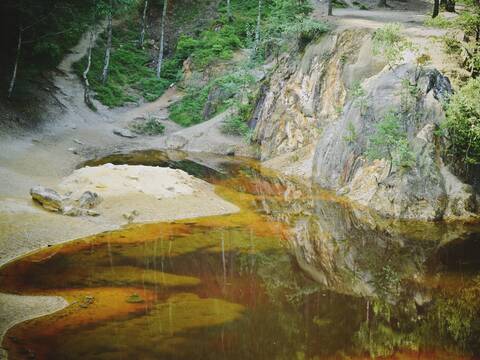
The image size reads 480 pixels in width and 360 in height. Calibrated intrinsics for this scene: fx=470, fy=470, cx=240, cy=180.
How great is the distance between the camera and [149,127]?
36906 millimetres

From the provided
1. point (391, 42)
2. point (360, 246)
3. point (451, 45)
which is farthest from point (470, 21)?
point (360, 246)

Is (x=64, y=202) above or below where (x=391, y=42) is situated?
below

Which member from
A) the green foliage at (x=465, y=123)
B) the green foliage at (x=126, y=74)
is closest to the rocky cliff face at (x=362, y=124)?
the green foliage at (x=465, y=123)

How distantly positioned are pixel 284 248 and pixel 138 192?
21.8ft

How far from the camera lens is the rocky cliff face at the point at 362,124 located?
19.9 metres

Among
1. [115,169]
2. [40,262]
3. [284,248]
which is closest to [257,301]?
[284,248]

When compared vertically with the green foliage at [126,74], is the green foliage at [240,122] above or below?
below

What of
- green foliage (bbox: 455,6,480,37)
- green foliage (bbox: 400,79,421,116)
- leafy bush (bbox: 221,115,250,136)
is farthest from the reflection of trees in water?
leafy bush (bbox: 221,115,250,136)

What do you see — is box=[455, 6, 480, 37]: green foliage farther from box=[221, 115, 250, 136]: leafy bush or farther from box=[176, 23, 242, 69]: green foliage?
box=[176, 23, 242, 69]: green foliage

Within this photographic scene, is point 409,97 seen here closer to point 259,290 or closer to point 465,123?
point 465,123

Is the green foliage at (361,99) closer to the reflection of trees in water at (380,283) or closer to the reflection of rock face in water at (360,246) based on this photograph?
the reflection of rock face in water at (360,246)

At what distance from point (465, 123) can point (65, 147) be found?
21654 millimetres

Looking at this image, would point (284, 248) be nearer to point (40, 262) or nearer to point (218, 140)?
point (40, 262)

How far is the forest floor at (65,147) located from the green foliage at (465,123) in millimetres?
4591
